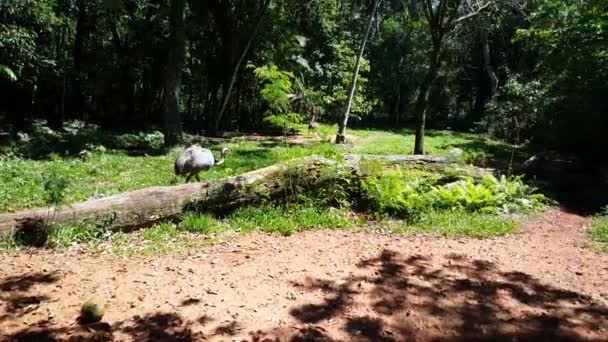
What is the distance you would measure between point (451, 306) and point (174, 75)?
1289 cm

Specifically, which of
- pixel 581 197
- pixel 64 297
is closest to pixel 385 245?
pixel 64 297

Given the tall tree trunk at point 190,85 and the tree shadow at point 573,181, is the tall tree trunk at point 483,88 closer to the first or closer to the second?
the tall tree trunk at point 190,85

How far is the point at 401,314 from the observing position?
176 inches

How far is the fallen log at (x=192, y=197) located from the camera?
19.5 feet

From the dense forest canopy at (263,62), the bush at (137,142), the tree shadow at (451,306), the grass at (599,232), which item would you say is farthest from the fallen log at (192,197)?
the bush at (137,142)

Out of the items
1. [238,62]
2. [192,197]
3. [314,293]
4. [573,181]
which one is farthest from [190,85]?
[314,293]

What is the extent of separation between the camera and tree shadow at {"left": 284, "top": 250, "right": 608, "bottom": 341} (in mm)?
4199

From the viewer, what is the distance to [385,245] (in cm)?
653

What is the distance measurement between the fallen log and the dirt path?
2.11 feet

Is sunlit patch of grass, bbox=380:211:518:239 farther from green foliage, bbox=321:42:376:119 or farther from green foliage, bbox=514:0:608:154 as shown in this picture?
green foliage, bbox=321:42:376:119

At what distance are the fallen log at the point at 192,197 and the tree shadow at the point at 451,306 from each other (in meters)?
2.45

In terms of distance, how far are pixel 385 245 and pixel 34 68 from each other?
15005 mm

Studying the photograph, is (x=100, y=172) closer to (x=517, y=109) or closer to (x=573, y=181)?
(x=573, y=181)

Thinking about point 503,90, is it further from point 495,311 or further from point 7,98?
point 7,98
